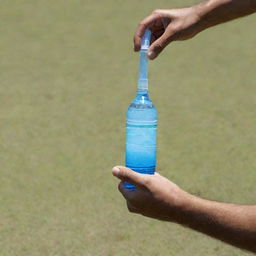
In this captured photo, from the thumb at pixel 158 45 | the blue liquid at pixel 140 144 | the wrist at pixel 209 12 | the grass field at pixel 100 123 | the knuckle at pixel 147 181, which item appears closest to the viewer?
the knuckle at pixel 147 181

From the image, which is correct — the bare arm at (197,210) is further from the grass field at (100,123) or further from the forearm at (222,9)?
the grass field at (100,123)

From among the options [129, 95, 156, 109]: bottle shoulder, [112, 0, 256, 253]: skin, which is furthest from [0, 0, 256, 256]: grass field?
[112, 0, 256, 253]: skin

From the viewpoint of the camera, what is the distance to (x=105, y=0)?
8.80m

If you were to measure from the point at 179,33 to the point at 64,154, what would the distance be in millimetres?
2436

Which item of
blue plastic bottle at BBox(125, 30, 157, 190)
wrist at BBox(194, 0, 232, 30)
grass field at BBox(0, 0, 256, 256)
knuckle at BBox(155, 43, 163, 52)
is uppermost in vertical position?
wrist at BBox(194, 0, 232, 30)

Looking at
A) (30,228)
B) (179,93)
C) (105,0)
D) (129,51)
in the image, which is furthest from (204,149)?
(105,0)

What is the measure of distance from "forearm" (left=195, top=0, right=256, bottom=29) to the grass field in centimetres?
142

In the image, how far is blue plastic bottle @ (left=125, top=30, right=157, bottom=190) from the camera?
8.50 feet

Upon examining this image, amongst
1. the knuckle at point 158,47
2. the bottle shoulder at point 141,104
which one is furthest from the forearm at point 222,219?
the knuckle at point 158,47

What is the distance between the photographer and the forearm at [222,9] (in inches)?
113

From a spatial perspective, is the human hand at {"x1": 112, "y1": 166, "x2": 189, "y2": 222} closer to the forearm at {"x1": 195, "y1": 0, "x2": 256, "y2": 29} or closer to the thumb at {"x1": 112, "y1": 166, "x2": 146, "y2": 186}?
the thumb at {"x1": 112, "y1": 166, "x2": 146, "y2": 186}

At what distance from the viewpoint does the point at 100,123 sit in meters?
5.66

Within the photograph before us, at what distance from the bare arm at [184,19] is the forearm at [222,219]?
64cm

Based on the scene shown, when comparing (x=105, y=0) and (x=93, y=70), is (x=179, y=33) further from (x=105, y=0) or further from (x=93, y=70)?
(x=105, y=0)
